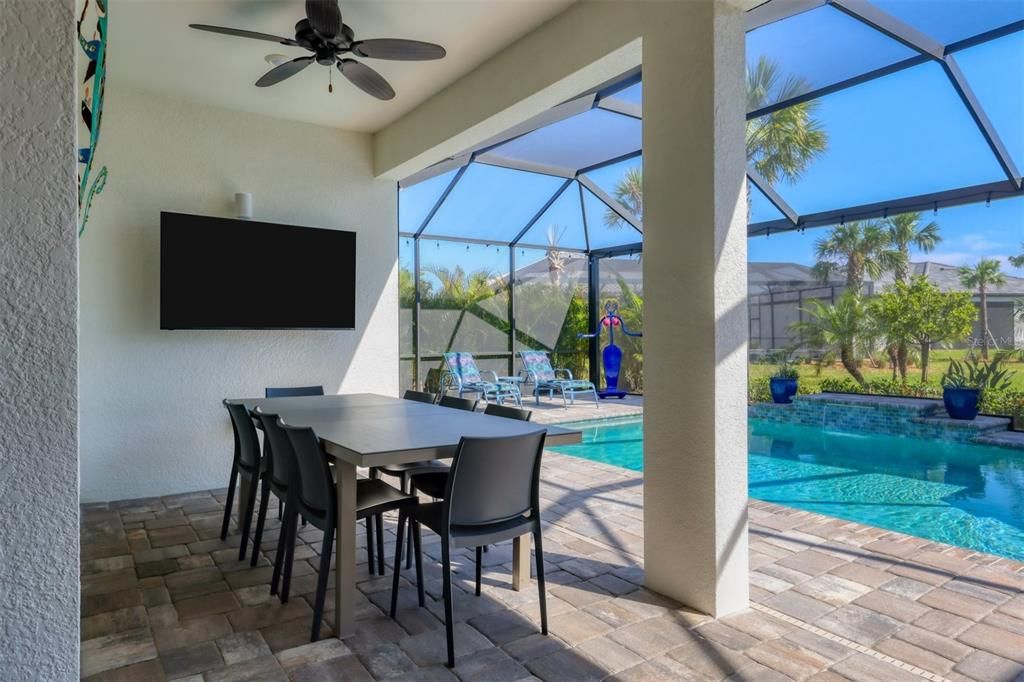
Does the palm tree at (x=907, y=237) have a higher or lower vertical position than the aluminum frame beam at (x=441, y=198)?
lower

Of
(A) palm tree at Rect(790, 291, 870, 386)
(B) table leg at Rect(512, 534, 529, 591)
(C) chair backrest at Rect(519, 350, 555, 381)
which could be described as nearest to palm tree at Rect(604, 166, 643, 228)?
(C) chair backrest at Rect(519, 350, 555, 381)

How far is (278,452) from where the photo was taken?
9.63ft

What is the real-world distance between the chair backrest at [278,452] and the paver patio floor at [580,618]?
0.52m

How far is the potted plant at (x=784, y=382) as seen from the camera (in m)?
9.79

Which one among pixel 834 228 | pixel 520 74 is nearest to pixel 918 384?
pixel 834 228

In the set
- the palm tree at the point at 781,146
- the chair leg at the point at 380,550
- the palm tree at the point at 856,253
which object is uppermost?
the palm tree at the point at 781,146

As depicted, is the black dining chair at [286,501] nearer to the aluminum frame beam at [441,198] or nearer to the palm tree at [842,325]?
the aluminum frame beam at [441,198]

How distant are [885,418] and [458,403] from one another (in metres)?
7.42

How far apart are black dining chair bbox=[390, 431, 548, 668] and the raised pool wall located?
275 inches

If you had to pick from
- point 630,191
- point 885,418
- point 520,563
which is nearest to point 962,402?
point 885,418

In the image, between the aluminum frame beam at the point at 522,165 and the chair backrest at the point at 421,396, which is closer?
the chair backrest at the point at 421,396

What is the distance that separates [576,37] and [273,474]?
2.81 meters

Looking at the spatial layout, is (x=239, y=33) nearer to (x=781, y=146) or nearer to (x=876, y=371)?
(x=781, y=146)

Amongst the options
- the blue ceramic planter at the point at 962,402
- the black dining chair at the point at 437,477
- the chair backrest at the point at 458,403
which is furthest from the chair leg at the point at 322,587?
the blue ceramic planter at the point at 962,402
